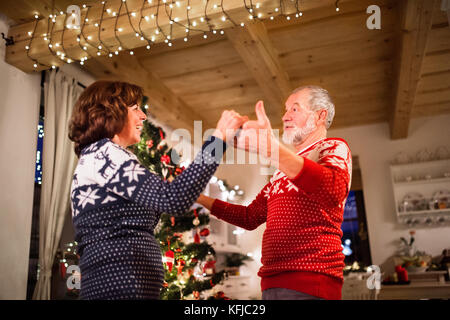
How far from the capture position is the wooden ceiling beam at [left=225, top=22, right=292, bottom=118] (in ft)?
9.85

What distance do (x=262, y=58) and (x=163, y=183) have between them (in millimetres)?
2464

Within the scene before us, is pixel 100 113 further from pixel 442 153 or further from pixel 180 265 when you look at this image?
pixel 442 153

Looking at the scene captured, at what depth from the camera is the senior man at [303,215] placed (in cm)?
111

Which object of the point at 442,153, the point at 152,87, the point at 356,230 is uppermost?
the point at 152,87

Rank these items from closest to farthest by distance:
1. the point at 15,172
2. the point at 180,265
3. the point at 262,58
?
the point at 15,172 → the point at 180,265 → the point at 262,58

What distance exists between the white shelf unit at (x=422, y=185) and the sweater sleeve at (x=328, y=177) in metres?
4.19

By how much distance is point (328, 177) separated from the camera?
116 cm

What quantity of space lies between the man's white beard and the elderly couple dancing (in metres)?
0.09

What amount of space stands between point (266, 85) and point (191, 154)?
2.06 m

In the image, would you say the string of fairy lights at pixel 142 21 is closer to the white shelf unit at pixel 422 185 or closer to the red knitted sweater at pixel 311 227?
the red knitted sweater at pixel 311 227

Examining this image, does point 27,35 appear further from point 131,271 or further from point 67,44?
point 131,271

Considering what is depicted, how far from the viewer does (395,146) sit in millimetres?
5328

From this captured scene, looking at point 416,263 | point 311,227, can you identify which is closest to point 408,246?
point 416,263

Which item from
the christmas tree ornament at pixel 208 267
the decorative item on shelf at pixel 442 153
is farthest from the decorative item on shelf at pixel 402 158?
the christmas tree ornament at pixel 208 267
